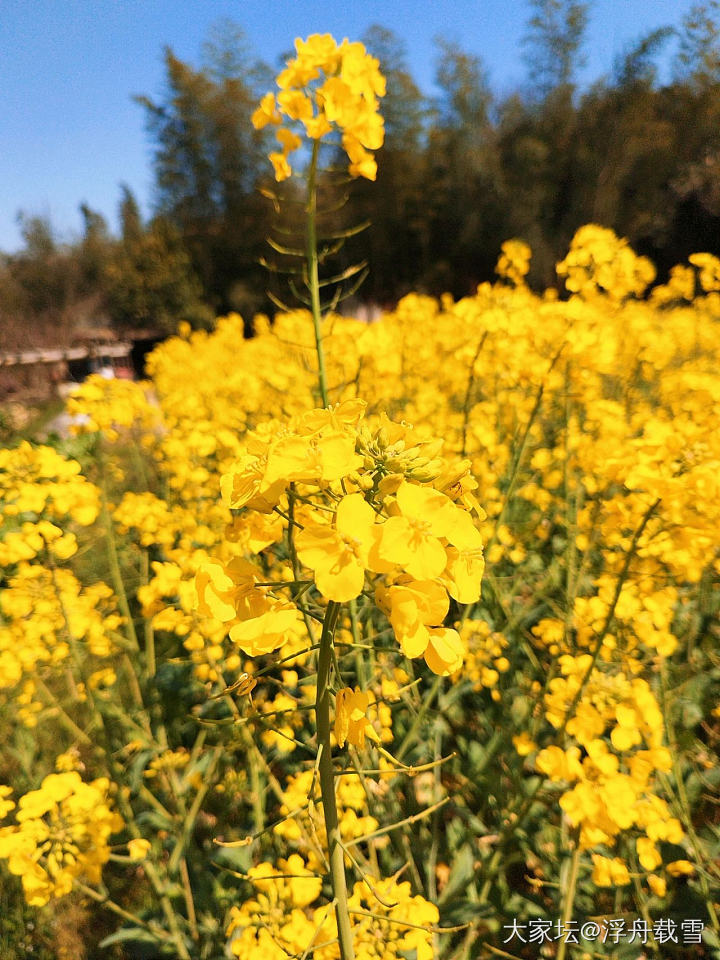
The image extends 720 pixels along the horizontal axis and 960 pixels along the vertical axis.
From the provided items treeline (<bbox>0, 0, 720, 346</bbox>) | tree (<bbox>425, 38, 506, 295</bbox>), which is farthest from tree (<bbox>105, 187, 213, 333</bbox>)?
tree (<bbox>425, 38, 506, 295</bbox>)

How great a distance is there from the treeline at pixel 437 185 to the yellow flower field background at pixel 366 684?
1104 centimetres

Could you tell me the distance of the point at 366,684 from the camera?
168 cm

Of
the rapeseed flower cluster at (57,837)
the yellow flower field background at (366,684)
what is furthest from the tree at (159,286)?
the rapeseed flower cluster at (57,837)

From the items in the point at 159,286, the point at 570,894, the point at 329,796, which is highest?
the point at 159,286

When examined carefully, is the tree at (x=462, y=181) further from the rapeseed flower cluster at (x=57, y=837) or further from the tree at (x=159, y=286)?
the rapeseed flower cluster at (x=57, y=837)

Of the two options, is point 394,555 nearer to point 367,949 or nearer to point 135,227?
point 367,949

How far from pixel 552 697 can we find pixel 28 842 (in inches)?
64.2

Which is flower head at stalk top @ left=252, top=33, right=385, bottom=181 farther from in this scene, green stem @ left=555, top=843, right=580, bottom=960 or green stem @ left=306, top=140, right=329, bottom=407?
green stem @ left=555, top=843, right=580, bottom=960

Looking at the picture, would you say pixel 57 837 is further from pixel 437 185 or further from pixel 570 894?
pixel 437 185

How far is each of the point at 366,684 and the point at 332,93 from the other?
66.2 inches

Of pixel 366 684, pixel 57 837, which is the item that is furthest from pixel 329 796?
pixel 57 837

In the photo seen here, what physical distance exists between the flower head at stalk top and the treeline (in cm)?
1140

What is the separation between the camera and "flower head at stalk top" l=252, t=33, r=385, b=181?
145cm

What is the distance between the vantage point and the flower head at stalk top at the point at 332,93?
4.74ft
